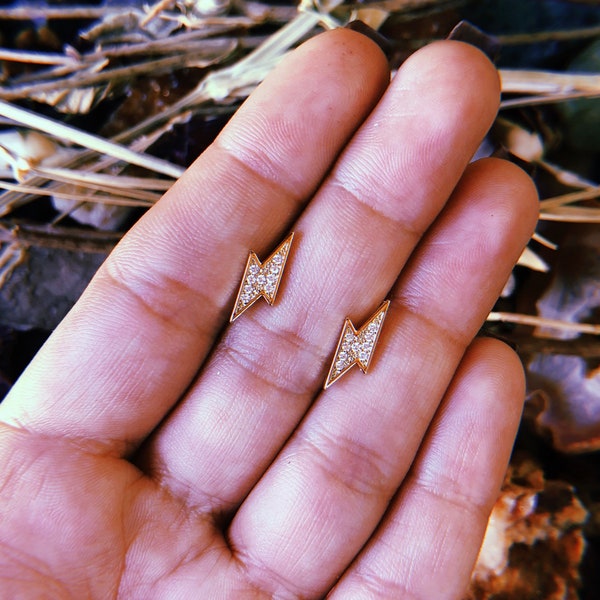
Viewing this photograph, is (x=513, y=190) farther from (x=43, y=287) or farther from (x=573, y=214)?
(x=43, y=287)

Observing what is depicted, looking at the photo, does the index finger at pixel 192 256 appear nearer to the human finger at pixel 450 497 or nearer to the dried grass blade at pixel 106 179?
the dried grass blade at pixel 106 179

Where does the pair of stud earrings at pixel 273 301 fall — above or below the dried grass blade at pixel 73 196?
below

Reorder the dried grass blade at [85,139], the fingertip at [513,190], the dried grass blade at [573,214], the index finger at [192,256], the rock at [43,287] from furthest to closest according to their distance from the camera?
the rock at [43,287] → the dried grass blade at [573,214] → the dried grass blade at [85,139] → the fingertip at [513,190] → the index finger at [192,256]

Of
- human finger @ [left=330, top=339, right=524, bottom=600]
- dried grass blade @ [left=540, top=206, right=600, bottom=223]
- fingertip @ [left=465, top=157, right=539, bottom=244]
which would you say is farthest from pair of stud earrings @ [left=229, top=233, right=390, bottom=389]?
dried grass blade @ [left=540, top=206, right=600, bottom=223]

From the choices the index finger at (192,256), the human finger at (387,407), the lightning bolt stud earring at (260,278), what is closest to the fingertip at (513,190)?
the human finger at (387,407)

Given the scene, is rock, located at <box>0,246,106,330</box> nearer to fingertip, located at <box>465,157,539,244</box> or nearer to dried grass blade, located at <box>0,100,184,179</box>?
dried grass blade, located at <box>0,100,184,179</box>

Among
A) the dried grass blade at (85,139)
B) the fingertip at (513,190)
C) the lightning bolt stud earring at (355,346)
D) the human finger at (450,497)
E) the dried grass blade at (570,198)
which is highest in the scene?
the dried grass blade at (85,139)

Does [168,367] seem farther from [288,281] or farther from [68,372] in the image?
[288,281]
